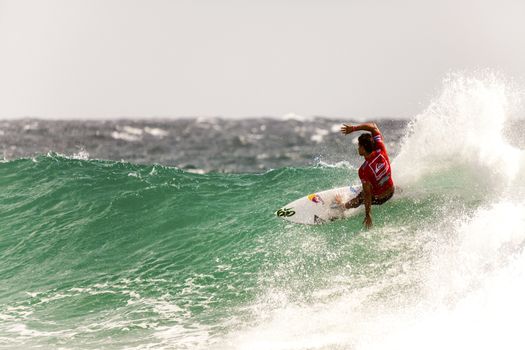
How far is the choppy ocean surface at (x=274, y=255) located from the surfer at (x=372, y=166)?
820 millimetres

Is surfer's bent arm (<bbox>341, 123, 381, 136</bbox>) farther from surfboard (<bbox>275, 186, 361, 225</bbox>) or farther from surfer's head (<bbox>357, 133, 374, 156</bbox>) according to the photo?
surfboard (<bbox>275, 186, 361, 225</bbox>)

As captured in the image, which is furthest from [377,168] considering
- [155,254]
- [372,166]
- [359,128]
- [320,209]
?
[155,254]

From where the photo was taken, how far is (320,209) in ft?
38.3

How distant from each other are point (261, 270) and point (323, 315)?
209 cm

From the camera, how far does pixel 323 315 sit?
8.98 m

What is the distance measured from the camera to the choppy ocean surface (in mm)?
8617

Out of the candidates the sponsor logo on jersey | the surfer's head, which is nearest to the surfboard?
the sponsor logo on jersey

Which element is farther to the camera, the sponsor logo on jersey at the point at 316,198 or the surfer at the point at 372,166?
the sponsor logo on jersey at the point at 316,198

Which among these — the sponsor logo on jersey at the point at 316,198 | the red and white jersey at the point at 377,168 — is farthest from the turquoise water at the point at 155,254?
the red and white jersey at the point at 377,168

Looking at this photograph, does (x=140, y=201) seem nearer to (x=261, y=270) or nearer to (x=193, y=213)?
(x=193, y=213)

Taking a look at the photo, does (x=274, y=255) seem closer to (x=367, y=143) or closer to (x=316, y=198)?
(x=316, y=198)

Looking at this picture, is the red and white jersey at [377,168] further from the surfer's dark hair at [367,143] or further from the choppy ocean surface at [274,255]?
the choppy ocean surface at [274,255]

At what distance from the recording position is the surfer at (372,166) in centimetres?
1035

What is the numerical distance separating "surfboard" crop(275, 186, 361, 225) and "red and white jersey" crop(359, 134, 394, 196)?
0.82 m
